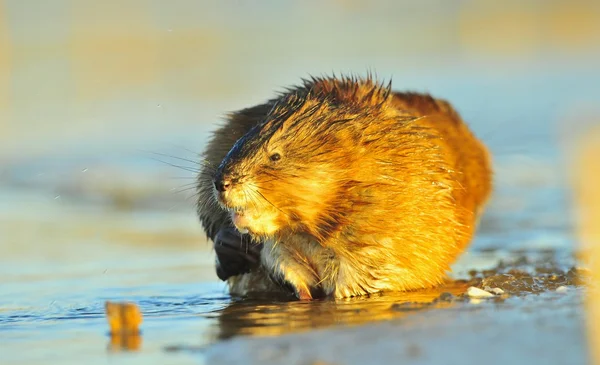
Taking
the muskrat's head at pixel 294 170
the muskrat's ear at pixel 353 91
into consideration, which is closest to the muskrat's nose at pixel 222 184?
the muskrat's head at pixel 294 170

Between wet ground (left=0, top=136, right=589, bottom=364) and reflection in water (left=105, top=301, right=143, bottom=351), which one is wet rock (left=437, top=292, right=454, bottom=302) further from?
reflection in water (left=105, top=301, right=143, bottom=351)

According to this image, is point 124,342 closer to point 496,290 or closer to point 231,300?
point 231,300

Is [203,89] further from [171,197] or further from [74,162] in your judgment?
[171,197]

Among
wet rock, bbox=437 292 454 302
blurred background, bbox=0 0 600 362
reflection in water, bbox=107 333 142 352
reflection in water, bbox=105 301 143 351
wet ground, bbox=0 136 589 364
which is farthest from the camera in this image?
blurred background, bbox=0 0 600 362

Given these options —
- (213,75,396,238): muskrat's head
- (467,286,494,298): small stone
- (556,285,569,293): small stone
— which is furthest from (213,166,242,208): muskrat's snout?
(556,285,569,293): small stone

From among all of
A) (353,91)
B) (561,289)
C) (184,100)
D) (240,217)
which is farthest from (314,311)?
(184,100)

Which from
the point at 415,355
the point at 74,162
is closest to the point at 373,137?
the point at 415,355

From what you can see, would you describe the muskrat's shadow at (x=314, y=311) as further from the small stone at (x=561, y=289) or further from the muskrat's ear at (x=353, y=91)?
the muskrat's ear at (x=353, y=91)
